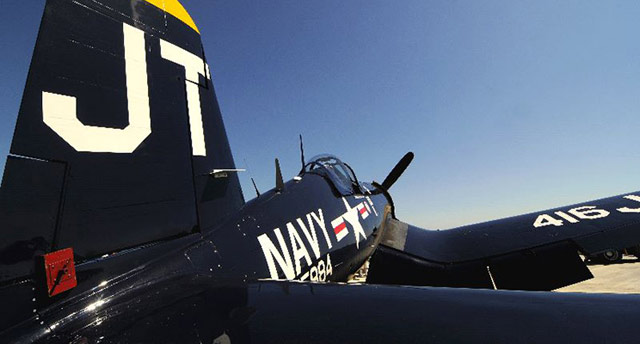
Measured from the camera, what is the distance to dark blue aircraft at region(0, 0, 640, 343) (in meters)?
1.17

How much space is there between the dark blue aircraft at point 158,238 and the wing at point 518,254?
354 centimetres

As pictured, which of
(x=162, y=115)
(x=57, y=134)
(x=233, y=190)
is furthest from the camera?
(x=233, y=190)

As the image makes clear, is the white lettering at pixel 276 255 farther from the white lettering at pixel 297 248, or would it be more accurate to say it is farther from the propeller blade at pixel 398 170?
the propeller blade at pixel 398 170

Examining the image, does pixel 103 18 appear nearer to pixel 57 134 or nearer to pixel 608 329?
pixel 57 134

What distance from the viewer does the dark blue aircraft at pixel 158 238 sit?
3.85ft

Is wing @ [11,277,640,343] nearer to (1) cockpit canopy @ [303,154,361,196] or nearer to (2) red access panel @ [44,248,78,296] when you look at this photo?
(2) red access panel @ [44,248,78,296]

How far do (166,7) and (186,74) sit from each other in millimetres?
505

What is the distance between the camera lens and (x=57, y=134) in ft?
5.63

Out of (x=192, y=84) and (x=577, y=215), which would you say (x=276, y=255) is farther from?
(x=577, y=215)

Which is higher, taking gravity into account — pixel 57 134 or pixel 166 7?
pixel 166 7

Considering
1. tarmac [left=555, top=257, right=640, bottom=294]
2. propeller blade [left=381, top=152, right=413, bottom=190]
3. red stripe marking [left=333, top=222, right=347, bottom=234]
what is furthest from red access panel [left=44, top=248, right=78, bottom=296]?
tarmac [left=555, top=257, right=640, bottom=294]

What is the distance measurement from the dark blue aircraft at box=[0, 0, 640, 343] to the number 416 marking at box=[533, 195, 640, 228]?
19.2ft

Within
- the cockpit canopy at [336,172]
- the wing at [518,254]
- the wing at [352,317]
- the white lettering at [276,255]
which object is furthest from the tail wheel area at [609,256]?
the wing at [352,317]

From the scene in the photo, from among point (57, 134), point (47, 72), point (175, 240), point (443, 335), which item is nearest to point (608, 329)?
point (443, 335)
